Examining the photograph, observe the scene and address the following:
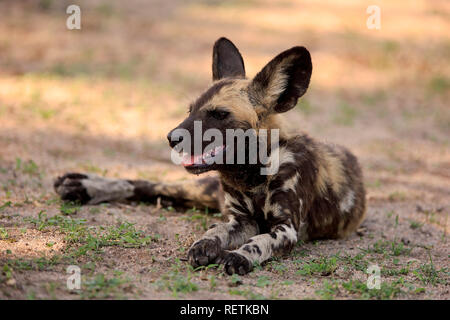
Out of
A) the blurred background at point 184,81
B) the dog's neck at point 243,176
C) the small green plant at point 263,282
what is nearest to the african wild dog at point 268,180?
the dog's neck at point 243,176

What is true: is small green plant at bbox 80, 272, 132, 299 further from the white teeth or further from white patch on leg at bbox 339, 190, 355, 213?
white patch on leg at bbox 339, 190, 355, 213

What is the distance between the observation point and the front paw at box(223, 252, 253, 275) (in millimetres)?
3568

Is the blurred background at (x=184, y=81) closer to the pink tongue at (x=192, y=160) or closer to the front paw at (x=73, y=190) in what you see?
the front paw at (x=73, y=190)

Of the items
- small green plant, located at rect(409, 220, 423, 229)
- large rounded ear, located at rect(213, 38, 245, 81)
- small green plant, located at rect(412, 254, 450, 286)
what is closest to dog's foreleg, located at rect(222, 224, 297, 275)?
small green plant, located at rect(412, 254, 450, 286)

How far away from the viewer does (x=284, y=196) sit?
13.9 feet

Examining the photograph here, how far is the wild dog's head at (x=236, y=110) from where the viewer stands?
13.2 feet

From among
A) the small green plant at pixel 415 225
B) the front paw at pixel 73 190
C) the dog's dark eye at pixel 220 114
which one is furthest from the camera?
the small green plant at pixel 415 225

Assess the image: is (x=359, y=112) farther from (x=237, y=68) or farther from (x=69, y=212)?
(x=69, y=212)

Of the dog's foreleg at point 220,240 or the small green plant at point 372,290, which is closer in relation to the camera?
the small green plant at point 372,290

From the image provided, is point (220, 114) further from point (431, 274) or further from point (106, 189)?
point (431, 274)

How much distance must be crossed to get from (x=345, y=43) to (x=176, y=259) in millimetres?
8175

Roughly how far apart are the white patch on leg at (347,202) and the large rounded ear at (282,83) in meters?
0.99

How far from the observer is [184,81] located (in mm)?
9492

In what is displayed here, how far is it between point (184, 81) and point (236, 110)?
548cm
